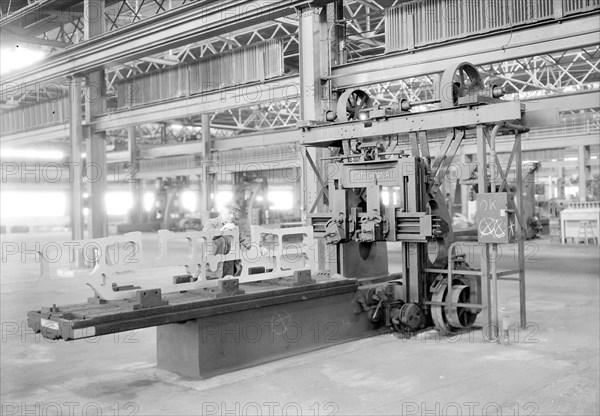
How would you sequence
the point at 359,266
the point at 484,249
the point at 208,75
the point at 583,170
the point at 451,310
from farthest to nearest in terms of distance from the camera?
the point at 583,170 → the point at 208,75 → the point at 359,266 → the point at 451,310 → the point at 484,249

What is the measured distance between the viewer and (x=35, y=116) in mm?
17062

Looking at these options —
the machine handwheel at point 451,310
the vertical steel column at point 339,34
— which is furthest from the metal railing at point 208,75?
the machine handwheel at point 451,310

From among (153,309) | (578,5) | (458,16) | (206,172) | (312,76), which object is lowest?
(153,309)

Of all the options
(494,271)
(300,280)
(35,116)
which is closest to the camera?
(300,280)

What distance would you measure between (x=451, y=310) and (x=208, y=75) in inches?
270

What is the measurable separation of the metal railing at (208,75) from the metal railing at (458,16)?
2.46 m

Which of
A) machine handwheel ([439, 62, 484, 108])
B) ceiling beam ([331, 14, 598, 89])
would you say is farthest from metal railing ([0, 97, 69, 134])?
machine handwheel ([439, 62, 484, 108])

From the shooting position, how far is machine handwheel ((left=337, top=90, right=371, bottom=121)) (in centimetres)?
718

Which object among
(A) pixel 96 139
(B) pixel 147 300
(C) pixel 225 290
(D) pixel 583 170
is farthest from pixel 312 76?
(D) pixel 583 170

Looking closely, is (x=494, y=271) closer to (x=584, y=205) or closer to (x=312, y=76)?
(x=312, y=76)

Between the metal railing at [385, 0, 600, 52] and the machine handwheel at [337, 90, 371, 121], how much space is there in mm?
1046

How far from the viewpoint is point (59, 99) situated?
16125mm

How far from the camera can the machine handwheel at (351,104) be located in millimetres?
7176

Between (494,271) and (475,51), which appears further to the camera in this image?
(475,51)
